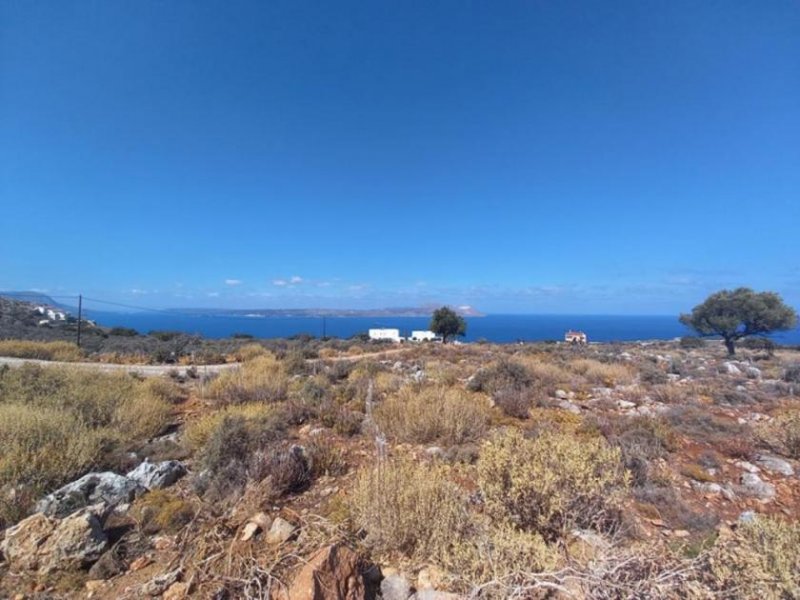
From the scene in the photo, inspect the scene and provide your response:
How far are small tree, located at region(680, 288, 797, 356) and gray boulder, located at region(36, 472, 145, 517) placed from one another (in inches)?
1337

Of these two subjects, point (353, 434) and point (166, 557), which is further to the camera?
point (353, 434)

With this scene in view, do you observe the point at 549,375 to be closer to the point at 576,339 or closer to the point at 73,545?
the point at 73,545

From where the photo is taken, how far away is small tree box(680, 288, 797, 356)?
27047 millimetres

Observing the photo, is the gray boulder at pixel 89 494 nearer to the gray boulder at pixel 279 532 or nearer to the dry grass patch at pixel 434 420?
the gray boulder at pixel 279 532

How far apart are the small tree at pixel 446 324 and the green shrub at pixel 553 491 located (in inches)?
1385

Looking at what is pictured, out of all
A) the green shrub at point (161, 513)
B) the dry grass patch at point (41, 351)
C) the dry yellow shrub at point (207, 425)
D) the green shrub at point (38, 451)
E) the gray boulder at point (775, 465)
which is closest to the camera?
the green shrub at point (161, 513)

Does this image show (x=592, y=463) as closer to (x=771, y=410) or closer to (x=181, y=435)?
(x=181, y=435)

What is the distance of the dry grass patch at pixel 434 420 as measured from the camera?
6160 millimetres

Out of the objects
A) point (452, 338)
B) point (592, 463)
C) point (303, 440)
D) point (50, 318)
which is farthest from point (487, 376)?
point (50, 318)

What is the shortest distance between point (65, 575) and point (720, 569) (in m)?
4.81

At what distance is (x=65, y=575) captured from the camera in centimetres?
295

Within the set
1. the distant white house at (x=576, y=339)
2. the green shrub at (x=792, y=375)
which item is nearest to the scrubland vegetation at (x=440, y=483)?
the green shrub at (x=792, y=375)

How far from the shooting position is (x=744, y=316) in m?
27.8

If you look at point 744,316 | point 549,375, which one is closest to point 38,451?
point 549,375
